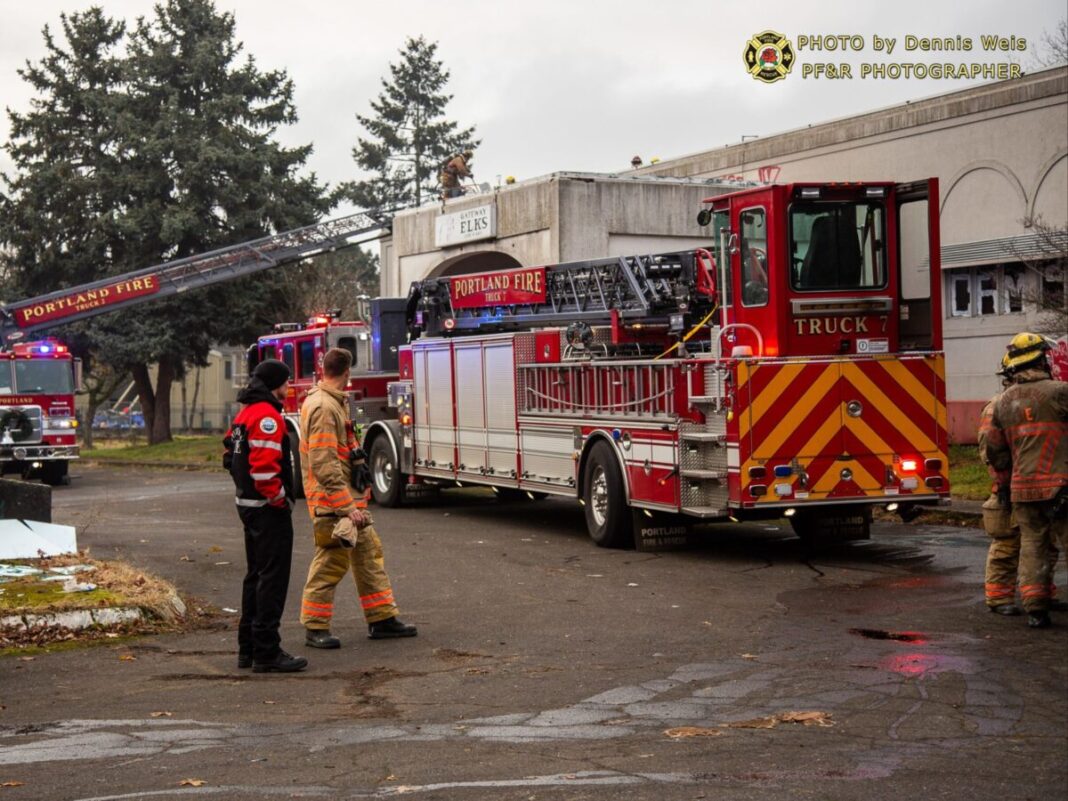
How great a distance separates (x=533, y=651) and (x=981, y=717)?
299cm

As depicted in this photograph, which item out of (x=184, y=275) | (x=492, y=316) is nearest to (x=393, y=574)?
(x=492, y=316)

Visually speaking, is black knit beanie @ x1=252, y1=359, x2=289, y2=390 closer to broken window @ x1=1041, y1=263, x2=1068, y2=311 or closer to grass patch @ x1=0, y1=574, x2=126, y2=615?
grass patch @ x1=0, y1=574, x2=126, y2=615

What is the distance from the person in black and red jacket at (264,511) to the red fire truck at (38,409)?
2015 cm

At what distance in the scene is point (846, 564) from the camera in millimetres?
13016

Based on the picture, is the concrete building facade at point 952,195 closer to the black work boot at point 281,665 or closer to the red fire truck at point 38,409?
the red fire truck at point 38,409

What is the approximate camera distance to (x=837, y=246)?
43.6ft

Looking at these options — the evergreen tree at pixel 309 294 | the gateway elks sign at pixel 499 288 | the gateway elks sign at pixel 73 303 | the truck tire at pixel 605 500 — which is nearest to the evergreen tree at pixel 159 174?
the evergreen tree at pixel 309 294

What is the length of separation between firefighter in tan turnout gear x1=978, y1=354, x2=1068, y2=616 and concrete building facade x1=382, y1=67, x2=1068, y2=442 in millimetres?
8050

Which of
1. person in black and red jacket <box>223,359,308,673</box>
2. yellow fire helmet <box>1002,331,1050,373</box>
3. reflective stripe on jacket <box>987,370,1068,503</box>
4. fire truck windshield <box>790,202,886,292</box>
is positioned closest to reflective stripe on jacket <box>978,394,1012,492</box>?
reflective stripe on jacket <box>987,370,1068,503</box>

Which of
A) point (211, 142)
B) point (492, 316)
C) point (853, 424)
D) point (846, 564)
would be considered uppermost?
point (211, 142)

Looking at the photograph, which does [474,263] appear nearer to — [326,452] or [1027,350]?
[1027,350]

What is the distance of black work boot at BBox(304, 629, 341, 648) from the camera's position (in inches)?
368

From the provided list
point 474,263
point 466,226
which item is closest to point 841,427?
point 466,226

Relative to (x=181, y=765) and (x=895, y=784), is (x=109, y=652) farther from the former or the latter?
(x=895, y=784)
